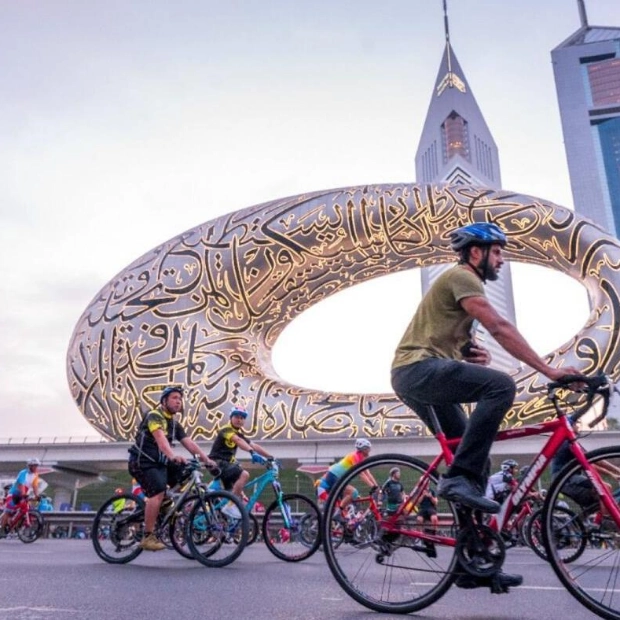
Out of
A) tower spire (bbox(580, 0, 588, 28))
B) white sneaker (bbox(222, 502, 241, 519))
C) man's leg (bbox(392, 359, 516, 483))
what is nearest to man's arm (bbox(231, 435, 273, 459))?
white sneaker (bbox(222, 502, 241, 519))

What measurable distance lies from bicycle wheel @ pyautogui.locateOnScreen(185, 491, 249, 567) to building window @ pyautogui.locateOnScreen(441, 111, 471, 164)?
495 ft

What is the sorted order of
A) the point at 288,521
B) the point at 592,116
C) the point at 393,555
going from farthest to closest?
the point at 592,116 < the point at 288,521 < the point at 393,555

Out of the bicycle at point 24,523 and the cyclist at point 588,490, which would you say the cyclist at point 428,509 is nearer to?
the cyclist at point 588,490

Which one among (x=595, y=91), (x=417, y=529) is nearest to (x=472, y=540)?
(x=417, y=529)

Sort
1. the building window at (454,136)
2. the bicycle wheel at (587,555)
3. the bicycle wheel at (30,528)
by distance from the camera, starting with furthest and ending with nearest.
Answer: the building window at (454,136), the bicycle wheel at (30,528), the bicycle wheel at (587,555)

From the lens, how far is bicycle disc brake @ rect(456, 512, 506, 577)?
2.64 meters

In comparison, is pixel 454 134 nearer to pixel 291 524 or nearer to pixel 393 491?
Answer: pixel 291 524

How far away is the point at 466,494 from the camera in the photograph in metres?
2.70

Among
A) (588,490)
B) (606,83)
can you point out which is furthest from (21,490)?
(606,83)

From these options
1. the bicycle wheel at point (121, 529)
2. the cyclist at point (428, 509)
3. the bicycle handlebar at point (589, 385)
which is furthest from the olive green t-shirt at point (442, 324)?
the bicycle wheel at point (121, 529)

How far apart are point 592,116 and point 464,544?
139m

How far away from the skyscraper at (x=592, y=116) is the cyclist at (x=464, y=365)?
391ft

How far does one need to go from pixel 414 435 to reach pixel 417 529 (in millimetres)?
14253

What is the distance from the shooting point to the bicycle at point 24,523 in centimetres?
1023
